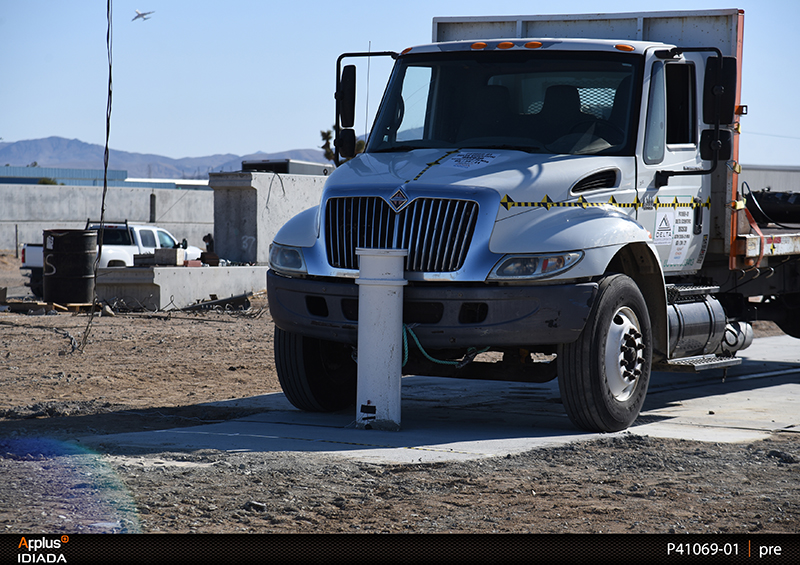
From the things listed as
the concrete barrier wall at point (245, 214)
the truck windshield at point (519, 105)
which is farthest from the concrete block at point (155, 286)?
the truck windshield at point (519, 105)

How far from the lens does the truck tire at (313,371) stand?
8594 mm

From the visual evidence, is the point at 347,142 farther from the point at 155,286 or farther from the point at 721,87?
the point at 155,286

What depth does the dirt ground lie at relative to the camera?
16.1ft

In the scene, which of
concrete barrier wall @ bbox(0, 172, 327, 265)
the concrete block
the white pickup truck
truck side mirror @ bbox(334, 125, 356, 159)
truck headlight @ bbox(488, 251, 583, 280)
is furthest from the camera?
concrete barrier wall @ bbox(0, 172, 327, 265)

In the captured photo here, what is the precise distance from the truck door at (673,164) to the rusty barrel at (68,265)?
13484mm

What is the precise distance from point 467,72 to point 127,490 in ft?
16.1

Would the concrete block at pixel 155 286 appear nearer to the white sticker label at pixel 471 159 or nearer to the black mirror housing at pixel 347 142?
the black mirror housing at pixel 347 142

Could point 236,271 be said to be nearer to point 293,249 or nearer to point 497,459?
point 293,249

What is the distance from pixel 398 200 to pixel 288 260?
1117 millimetres

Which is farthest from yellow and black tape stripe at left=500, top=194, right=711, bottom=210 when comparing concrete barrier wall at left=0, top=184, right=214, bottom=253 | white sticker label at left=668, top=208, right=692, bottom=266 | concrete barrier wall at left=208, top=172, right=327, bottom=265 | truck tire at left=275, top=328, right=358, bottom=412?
concrete barrier wall at left=0, top=184, right=214, bottom=253

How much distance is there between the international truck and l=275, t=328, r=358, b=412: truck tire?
0.06ft
